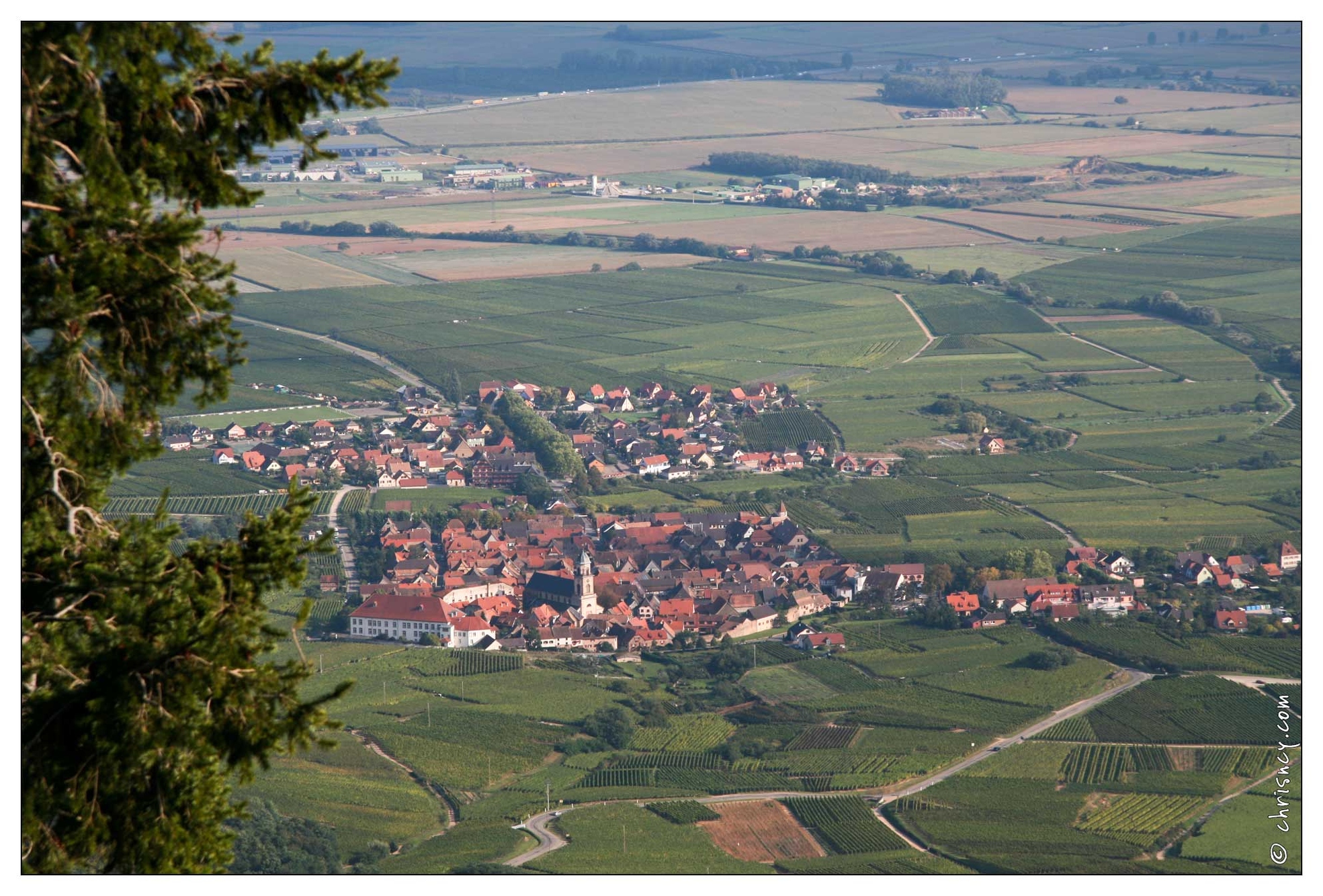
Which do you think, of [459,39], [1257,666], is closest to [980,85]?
[459,39]

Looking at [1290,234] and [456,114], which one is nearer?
[1290,234]

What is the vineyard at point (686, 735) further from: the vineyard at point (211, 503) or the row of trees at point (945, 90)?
the row of trees at point (945, 90)

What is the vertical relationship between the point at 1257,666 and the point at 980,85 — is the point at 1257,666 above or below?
below

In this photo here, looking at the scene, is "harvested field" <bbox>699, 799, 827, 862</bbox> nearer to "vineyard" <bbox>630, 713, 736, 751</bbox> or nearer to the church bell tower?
"vineyard" <bbox>630, 713, 736, 751</bbox>

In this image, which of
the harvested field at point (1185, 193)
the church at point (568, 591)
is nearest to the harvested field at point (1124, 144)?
the harvested field at point (1185, 193)

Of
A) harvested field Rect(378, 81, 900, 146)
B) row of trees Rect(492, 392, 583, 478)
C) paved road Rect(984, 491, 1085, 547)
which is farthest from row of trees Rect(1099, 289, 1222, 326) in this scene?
harvested field Rect(378, 81, 900, 146)

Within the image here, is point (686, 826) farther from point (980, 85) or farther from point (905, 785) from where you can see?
point (980, 85)
